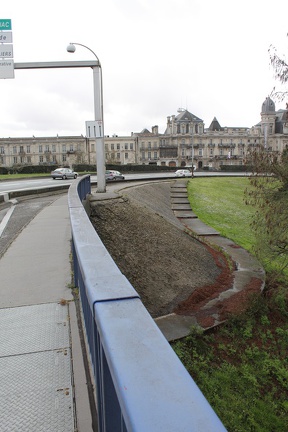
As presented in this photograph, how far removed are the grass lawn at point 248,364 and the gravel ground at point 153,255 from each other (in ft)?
5.92

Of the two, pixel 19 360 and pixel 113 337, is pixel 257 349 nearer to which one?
pixel 19 360

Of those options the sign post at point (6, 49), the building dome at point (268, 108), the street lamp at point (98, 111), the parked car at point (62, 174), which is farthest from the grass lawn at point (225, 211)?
the building dome at point (268, 108)

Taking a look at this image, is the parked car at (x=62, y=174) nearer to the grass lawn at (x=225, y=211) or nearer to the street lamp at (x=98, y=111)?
the grass lawn at (x=225, y=211)

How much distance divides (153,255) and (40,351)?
9.21 metres

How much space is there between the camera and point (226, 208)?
1082 inches

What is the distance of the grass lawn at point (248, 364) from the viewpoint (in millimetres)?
6266

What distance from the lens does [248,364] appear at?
25.3ft

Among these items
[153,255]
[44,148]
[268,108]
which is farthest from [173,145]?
[153,255]

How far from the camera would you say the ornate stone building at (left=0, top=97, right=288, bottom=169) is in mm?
123812

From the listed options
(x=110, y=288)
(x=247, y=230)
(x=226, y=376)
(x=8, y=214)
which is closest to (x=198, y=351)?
(x=226, y=376)

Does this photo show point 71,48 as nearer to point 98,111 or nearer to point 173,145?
point 98,111

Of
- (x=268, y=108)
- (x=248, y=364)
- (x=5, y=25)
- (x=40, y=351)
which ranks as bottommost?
(x=248, y=364)

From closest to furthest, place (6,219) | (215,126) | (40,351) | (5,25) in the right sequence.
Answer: (40,351) < (6,219) < (5,25) < (215,126)

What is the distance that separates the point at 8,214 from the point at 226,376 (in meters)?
11.0
